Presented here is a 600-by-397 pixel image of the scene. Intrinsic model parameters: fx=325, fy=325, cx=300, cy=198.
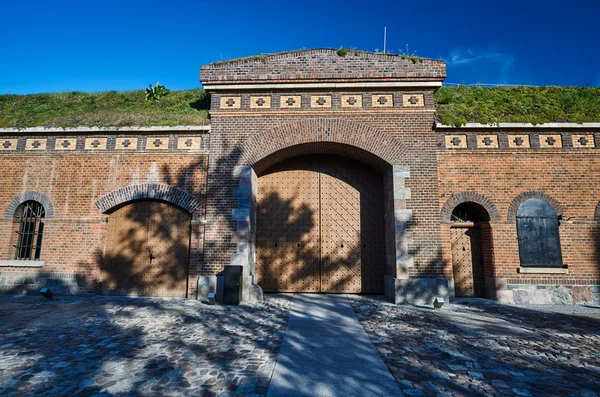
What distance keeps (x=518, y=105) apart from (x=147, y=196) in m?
11.3

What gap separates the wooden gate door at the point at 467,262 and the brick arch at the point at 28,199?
37.4ft

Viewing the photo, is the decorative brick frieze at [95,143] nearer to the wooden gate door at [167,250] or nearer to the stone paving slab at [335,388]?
the wooden gate door at [167,250]

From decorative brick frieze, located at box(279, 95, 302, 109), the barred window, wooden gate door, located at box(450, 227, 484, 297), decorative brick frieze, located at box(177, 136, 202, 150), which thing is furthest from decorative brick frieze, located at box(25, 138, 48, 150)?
the barred window

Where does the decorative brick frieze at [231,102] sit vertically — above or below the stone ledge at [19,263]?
above

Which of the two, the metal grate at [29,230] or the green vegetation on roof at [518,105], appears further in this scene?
the metal grate at [29,230]

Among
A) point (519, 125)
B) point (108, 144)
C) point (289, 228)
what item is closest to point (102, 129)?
point (108, 144)

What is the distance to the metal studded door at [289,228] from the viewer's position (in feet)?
30.9

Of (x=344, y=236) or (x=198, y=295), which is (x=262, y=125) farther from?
(x=198, y=295)

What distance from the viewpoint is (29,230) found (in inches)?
367

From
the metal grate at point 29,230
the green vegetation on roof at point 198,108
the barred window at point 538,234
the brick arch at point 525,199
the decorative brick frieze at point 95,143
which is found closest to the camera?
the barred window at point 538,234

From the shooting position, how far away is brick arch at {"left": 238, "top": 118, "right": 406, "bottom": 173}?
8.77 metres

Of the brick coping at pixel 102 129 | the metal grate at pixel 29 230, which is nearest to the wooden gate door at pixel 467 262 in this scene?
the brick coping at pixel 102 129

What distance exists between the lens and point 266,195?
32.2 ft

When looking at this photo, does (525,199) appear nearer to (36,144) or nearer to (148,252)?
(148,252)
